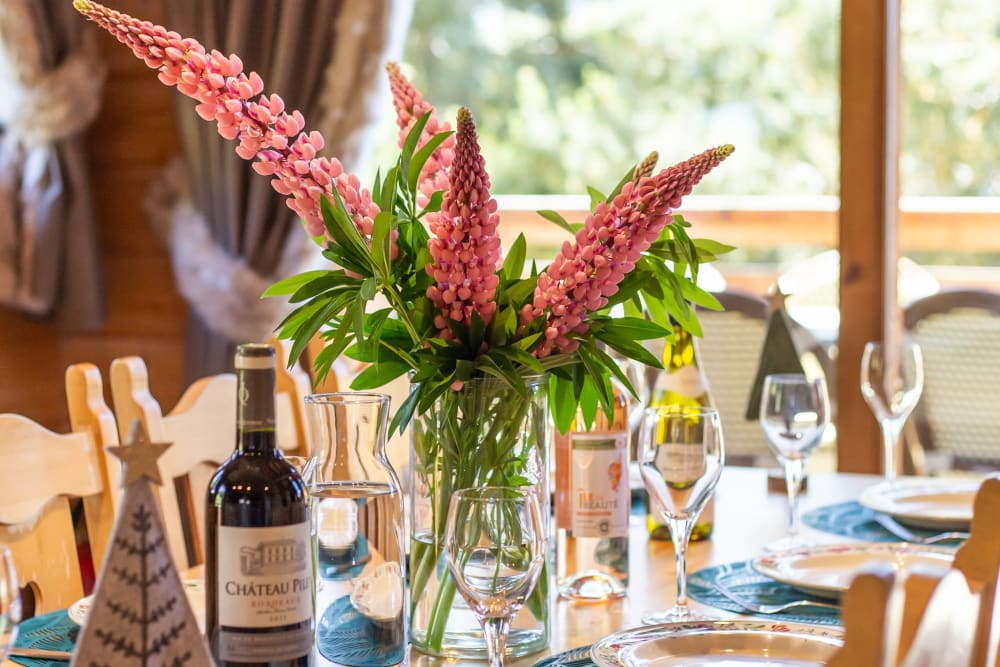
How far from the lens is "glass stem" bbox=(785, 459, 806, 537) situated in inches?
58.5

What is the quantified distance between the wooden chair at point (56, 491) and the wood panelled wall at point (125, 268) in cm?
196

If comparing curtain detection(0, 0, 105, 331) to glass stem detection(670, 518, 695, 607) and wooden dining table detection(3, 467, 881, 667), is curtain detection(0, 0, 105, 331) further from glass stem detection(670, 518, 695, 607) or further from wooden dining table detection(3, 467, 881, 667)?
glass stem detection(670, 518, 695, 607)

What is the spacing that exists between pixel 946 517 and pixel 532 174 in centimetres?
286

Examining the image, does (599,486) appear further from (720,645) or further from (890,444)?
(890,444)

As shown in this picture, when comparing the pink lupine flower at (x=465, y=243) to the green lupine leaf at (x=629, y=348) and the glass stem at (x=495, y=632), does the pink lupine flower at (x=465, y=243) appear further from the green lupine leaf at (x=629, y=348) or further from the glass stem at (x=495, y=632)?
the glass stem at (x=495, y=632)

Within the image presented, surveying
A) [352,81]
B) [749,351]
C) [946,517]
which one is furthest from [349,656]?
[352,81]

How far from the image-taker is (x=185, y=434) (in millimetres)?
1658

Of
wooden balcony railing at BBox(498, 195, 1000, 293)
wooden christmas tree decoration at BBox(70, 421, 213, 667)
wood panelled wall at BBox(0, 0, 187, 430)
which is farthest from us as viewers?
wooden balcony railing at BBox(498, 195, 1000, 293)

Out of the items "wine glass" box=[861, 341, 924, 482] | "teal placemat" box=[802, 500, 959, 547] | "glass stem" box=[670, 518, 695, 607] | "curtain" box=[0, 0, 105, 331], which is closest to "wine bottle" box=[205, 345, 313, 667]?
"glass stem" box=[670, 518, 695, 607]

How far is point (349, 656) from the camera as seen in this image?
985 mm

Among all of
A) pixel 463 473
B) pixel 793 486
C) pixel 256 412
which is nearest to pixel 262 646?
pixel 256 412

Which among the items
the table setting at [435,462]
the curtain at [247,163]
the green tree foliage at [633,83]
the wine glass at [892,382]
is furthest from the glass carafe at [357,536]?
the green tree foliage at [633,83]

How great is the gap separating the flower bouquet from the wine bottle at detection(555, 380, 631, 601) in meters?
0.15

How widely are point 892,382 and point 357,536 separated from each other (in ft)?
3.33
